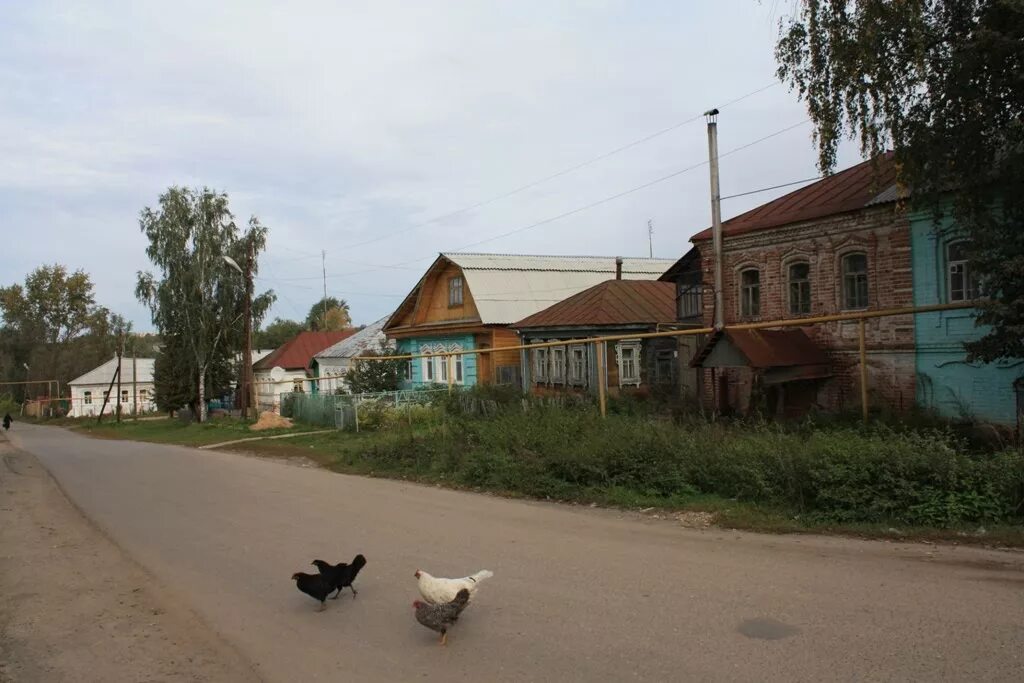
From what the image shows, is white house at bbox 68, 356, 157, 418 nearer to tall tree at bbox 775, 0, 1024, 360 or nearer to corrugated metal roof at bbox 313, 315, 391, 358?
corrugated metal roof at bbox 313, 315, 391, 358

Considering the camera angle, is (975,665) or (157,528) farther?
(157,528)

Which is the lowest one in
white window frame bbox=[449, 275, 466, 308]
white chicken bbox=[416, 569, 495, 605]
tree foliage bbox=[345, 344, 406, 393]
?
white chicken bbox=[416, 569, 495, 605]

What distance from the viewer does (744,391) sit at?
751 inches

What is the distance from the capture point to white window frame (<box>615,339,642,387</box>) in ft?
76.7

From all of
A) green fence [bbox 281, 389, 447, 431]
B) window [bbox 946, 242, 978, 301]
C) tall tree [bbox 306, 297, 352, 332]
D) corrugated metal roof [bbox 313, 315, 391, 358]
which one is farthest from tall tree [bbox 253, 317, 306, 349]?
window [bbox 946, 242, 978, 301]

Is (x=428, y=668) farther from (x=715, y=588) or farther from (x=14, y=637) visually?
(x=14, y=637)

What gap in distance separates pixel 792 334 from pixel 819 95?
18.6 ft

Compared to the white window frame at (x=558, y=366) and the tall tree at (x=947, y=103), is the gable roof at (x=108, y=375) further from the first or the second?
the tall tree at (x=947, y=103)

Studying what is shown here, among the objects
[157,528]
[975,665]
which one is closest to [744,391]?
[157,528]

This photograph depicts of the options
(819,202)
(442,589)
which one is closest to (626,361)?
(819,202)

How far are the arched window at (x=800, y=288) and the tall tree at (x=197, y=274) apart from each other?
98.2 feet

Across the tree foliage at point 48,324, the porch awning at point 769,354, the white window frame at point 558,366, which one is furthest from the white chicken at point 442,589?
the tree foliage at point 48,324

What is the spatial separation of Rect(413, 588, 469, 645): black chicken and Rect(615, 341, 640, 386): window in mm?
18159

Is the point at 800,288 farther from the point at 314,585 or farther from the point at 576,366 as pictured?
the point at 314,585
